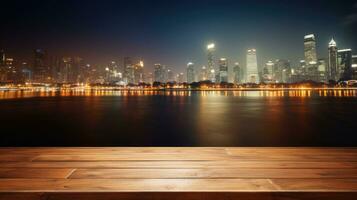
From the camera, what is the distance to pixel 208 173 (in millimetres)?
3027

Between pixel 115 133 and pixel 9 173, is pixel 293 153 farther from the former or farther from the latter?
pixel 115 133

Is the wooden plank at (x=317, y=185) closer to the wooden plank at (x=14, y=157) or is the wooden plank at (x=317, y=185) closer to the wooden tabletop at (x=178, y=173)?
the wooden tabletop at (x=178, y=173)

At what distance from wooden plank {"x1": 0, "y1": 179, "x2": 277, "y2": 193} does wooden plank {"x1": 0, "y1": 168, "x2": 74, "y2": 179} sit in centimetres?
14

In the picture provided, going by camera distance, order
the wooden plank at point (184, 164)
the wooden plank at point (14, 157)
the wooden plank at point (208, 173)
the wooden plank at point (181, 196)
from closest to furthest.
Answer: the wooden plank at point (181, 196), the wooden plank at point (208, 173), the wooden plank at point (184, 164), the wooden plank at point (14, 157)

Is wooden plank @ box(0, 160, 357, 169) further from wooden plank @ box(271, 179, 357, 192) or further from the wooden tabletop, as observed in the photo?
wooden plank @ box(271, 179, 357, 192)

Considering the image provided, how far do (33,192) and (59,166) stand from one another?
33.9 inches

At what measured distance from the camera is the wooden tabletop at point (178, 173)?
8.11 ft

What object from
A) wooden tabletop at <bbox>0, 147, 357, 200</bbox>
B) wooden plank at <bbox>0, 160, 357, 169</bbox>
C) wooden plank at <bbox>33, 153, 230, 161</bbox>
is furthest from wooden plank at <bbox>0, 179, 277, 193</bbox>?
wooden plank at <bbox>33, 153, 230, 161</bbox>

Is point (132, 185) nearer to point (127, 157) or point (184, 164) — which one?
point (184, 164)

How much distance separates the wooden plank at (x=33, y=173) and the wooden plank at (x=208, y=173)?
0.13 metres

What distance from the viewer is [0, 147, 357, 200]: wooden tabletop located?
97.3 inches

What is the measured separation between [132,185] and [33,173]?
128 centimetres

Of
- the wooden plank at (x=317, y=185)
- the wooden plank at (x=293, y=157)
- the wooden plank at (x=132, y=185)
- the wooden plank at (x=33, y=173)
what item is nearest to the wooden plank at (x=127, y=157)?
the wooden plank at (x=293, y=157)

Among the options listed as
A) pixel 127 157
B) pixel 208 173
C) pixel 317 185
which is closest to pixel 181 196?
pixel 208 173
